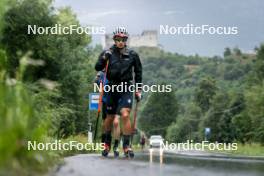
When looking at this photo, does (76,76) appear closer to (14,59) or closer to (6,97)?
(14,59)

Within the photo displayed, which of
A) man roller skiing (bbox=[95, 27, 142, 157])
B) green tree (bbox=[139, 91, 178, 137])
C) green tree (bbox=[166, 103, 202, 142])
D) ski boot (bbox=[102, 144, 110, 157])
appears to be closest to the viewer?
man roller skiing (bbox=[95, 27, 142, 157])

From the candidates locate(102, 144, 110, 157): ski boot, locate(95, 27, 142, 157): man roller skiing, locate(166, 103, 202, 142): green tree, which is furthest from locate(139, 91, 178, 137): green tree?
locate(95, 27, 142, 157): man roller skiing

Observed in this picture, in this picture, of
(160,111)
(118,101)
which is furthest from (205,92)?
(118,101)

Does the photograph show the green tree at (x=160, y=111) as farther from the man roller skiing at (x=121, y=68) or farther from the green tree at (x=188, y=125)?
the man roller skiing at (x=121, y=68)

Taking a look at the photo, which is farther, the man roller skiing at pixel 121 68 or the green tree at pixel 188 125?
the green tree at pixel 188 125

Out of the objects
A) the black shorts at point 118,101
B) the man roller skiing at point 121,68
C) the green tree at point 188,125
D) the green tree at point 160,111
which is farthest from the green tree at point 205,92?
the man roller skiing at point 121,68

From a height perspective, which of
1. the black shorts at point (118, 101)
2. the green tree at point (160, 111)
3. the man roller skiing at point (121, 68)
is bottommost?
the black shorts at point (118, 101)

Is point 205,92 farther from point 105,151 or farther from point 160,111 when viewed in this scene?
point 105,151

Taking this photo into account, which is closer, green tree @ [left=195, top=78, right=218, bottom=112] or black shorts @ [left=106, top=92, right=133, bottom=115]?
black shorts @ [left=106, top=92, right=133, bottom=115]

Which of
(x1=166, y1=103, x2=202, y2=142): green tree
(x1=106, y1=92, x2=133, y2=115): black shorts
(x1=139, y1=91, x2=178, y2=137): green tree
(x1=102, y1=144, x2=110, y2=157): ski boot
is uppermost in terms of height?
(x1=139, y1=91, x2=178, y2=137): green tree

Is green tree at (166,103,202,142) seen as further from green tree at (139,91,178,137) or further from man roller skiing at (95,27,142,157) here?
man roller skiing at (95,27,142,157)

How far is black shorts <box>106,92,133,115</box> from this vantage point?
12.8 meters

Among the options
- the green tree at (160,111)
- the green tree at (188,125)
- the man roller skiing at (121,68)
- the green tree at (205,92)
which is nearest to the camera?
the man roller skiing at (121,68)

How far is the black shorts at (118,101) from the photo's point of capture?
12766 millimetres
